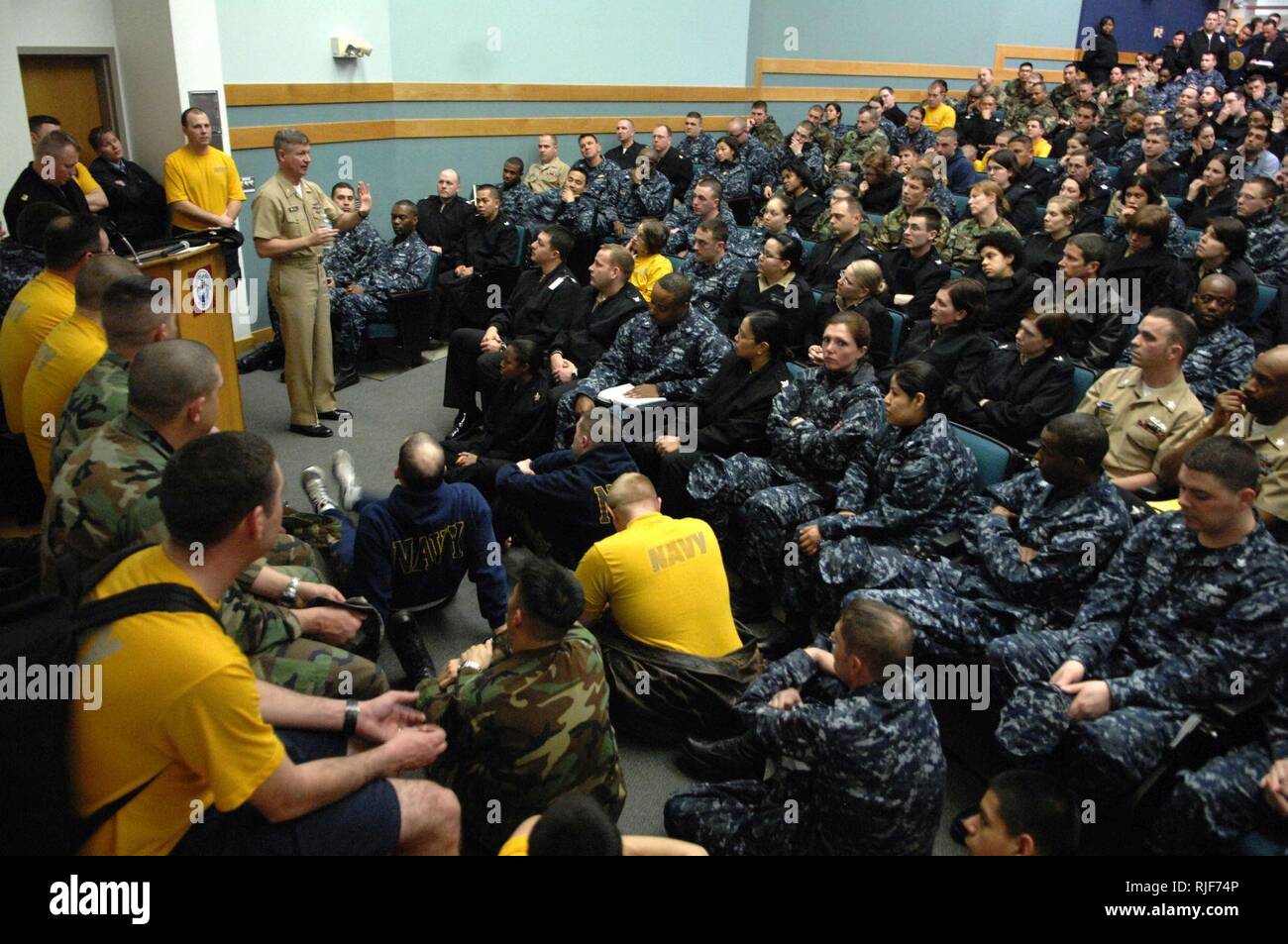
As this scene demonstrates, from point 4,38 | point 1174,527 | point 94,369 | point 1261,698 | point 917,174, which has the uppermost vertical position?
point 4,38

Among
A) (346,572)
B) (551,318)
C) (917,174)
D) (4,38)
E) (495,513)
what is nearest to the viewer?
(346,572)

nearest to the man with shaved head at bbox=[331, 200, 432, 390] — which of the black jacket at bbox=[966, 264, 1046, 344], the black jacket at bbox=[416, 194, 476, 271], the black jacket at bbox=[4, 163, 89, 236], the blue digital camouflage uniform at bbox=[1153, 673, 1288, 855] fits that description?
the black jacket at bbox=[416, 194, 476, 271]

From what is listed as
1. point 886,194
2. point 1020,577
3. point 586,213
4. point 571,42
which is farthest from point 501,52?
point 1020,577

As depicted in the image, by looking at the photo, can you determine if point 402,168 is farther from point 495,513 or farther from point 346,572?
point 346,572

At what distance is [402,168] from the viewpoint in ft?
25.2

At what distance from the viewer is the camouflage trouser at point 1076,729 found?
7.82ft

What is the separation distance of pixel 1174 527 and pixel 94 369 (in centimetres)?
311

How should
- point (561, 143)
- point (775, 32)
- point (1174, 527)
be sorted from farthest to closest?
point (775, 32) < point (561, 143) < point (1174, 527)

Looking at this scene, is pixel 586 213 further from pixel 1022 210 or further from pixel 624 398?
pixel 624 398

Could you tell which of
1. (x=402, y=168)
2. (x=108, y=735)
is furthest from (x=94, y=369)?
(x=402, y=168)

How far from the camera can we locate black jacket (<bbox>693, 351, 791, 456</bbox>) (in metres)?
4.07

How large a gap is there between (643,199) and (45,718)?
21.8ft

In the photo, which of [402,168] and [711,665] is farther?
[402,168]

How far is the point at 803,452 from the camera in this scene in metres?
3.77
